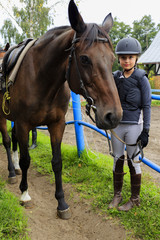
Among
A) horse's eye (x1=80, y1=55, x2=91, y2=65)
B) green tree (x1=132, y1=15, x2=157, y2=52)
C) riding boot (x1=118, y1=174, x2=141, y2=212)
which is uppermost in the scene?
green tree (x1=132, y1=15, x2=157, y2=52)

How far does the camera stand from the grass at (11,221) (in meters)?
1.83

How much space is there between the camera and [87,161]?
3.39 m

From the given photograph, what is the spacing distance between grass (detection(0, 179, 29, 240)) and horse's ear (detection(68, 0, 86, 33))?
1810 mm

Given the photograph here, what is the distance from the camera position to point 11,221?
6.34 ft

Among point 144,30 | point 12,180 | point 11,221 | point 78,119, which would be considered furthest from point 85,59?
point 144,30

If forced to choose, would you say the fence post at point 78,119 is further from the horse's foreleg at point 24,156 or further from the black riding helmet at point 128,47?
the black riding helmet at point 128,47

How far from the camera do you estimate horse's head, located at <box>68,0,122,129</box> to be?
1.44 metres

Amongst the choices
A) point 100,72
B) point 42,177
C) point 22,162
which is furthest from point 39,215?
point 100,72

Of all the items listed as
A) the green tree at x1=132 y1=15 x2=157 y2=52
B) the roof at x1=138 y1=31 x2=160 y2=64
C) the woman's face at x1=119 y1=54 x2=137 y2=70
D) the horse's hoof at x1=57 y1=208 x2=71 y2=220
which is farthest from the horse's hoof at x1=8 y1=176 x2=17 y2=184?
the green tree at x1=132 y1=15 x2=157 y2=52

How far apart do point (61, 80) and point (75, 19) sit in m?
0.63

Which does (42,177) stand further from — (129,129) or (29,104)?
(129,129)

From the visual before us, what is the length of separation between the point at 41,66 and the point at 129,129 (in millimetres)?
1132

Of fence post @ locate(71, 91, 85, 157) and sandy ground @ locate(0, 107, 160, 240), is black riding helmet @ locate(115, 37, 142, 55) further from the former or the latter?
sandy ground @ locate(0, 107, 160, 240)

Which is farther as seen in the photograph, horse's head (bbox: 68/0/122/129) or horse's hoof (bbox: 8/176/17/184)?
horse's hoof (bbox: 8/176/17/184)
